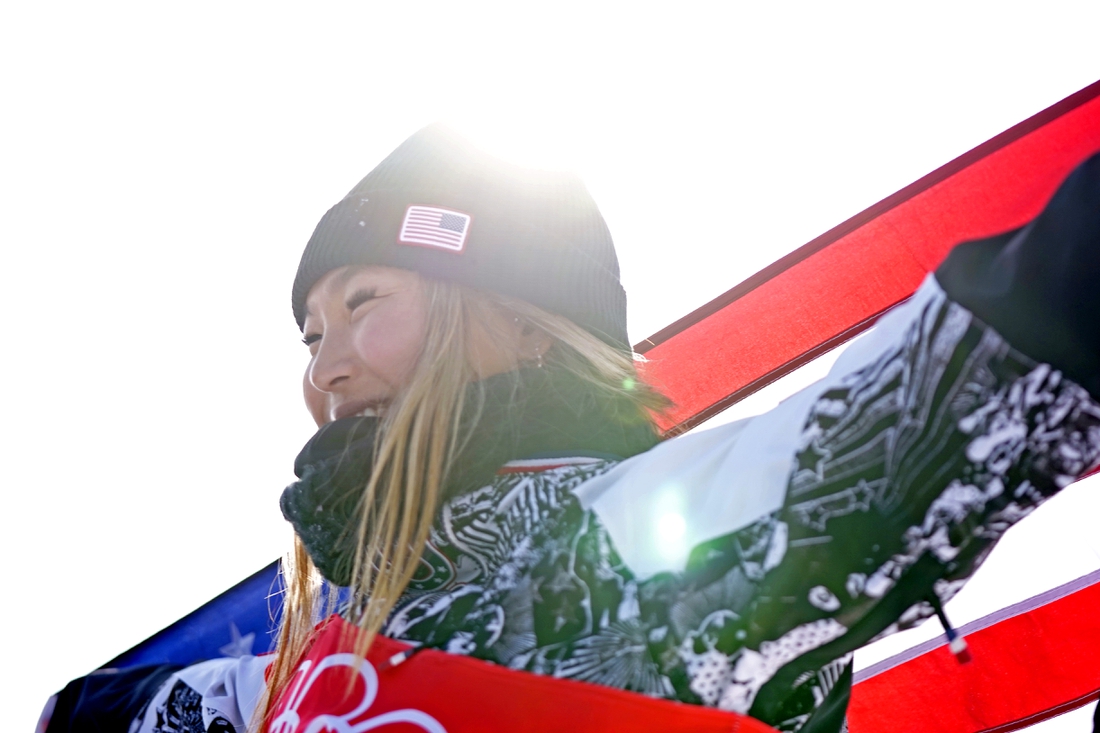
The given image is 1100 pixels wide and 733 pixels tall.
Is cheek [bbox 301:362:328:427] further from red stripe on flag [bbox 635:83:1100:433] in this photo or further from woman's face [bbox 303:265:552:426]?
red stripe on flag [bbox 635:83:1100:433]

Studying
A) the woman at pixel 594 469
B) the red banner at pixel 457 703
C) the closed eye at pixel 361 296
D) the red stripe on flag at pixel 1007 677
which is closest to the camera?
the woman at pixel 594 469

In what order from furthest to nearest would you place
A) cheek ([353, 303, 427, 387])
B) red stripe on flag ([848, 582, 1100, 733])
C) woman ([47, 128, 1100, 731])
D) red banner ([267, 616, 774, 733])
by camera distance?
1. red stripe on flag ([848, 582, 1100, 733])
2. cheek ([353, 303, 427, 387])
3. red banner ([267, 616, 774, 733])
4. woman ([47, 128, 1100, 731])

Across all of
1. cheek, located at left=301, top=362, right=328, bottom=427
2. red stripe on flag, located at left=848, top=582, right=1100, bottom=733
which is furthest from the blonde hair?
red stripe on flag, located at left=848, top=582, right=1100, bottom=733

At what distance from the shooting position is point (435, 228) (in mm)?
1505

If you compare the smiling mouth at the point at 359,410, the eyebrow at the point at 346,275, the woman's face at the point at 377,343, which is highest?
the eyebrow at the point at 346,275

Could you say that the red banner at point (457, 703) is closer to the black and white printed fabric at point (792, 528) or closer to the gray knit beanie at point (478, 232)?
the black and white printed fabric at point (792, 528)

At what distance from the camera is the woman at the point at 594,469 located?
28.3 inches

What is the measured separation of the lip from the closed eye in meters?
0.19

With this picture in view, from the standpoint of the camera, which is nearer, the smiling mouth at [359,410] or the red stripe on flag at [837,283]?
the smiling mouth at [359,410]

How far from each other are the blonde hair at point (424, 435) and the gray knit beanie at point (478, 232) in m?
0.05

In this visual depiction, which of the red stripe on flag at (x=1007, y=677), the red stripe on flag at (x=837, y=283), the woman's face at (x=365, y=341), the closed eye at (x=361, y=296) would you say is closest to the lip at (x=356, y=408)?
the woman's face at (x=365, y=341)

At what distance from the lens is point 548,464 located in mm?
1201

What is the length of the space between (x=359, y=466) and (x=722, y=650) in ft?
A: 2.01

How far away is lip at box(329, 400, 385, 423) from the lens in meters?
1.37
